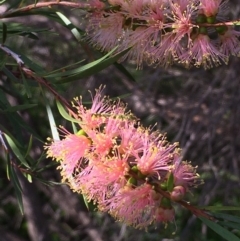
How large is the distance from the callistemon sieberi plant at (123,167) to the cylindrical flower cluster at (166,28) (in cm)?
18

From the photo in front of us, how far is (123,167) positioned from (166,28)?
0.33m

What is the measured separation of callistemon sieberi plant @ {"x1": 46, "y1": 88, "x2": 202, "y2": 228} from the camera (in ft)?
3.11

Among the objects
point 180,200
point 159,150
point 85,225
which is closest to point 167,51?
point 159,150

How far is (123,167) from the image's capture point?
946 millimetres

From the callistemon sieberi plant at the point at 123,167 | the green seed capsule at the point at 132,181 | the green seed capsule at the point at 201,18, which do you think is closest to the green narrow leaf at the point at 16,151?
the callistemon sieberi plant at the point at 123,167

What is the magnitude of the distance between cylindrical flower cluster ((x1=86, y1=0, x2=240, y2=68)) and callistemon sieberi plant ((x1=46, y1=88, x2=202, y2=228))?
0.58 feet

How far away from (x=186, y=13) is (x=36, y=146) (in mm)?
1571

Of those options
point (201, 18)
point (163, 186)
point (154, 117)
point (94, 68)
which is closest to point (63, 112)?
point (94, 68)

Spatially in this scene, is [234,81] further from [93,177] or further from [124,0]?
[93,177]

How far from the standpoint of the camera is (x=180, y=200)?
915 mm

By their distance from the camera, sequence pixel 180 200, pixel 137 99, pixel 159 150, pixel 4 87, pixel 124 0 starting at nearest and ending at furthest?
pixel 180 200
pixel 159 150
pixel 124 0
pixel 4 87
pixel 137 99

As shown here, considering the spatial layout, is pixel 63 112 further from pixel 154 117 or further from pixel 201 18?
pixel 154 117

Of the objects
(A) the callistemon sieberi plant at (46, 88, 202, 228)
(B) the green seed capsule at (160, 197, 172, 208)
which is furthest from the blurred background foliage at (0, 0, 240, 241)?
(B) the green seed capsule at (160, 197, 172, 208)

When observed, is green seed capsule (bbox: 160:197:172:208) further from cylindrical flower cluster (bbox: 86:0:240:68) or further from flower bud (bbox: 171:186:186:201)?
cylindrical flower cluster (bbox: 86:0:240:68)
